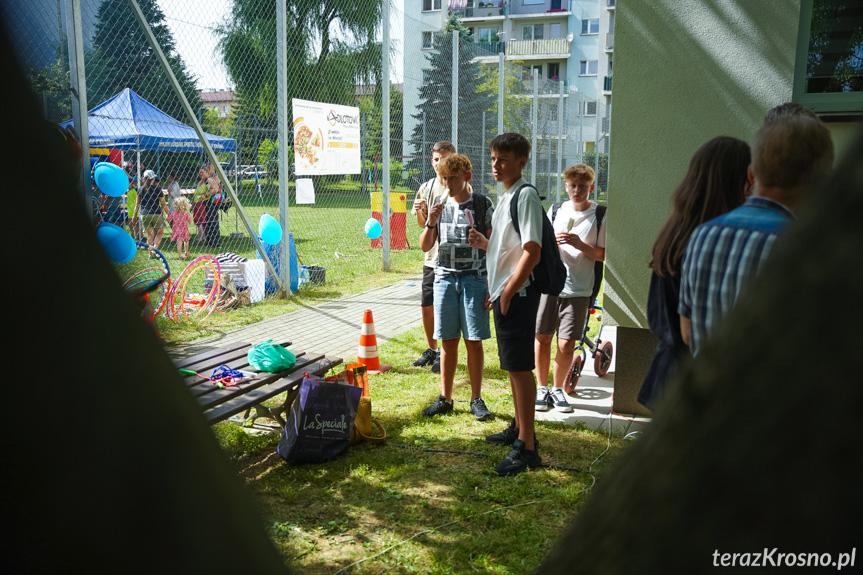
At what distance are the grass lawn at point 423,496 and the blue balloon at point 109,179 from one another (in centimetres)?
345

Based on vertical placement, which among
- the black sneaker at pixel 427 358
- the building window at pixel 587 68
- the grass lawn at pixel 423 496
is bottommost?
the grass lawn at pixel 423 496

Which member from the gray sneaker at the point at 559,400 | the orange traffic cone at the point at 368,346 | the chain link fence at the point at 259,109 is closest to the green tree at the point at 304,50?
the chain link fence at the point at 259,109

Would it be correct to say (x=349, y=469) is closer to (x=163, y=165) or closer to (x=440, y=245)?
(x=440, y=245)

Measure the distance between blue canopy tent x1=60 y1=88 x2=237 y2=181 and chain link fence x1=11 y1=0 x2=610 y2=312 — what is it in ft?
0.08

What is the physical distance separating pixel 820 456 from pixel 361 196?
40.3 ft

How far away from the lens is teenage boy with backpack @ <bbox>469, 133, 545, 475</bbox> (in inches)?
165

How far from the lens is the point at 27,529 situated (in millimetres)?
683

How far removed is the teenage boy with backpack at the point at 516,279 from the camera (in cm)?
419

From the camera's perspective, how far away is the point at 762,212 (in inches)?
85.6

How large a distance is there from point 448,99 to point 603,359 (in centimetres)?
916

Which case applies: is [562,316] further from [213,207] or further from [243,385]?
[213,207]

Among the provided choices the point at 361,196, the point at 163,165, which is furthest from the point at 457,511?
the point at 361,196

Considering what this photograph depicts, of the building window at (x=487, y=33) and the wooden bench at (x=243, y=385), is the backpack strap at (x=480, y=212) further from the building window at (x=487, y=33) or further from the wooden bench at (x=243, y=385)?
the building window at (x=487, y=33)

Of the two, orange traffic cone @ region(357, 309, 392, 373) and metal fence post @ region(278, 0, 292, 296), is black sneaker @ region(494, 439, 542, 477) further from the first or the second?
metal fence post @ region(278, 0, 292, 296)
